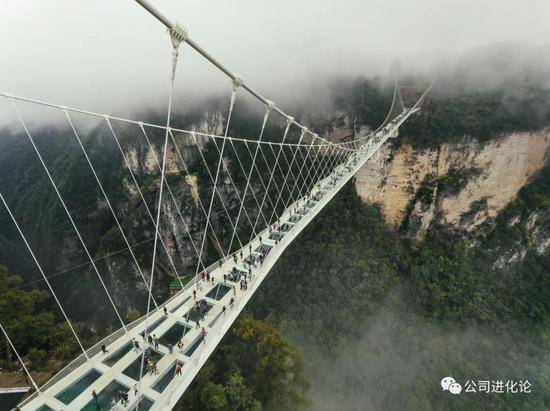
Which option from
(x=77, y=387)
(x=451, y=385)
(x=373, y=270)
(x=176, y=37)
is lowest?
(x=451, y=385)

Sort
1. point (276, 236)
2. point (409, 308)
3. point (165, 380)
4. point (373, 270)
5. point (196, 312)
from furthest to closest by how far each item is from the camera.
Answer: point (373, 270) → point (409, 308) → point (276, 236) → point (196, 312) → point (165, 380)

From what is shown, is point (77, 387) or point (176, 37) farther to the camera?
point (77, 387)

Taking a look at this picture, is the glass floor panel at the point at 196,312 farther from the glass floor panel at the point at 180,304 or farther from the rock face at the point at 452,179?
the rock face at the point at 452,179

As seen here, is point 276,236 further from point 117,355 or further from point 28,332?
point 28,332

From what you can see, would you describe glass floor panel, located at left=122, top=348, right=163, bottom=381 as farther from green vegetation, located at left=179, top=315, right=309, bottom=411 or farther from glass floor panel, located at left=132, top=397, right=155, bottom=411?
green vegetation, located at left=179, top=315, right=309, bottom=411

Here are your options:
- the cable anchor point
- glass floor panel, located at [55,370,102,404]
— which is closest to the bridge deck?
glass floor panel, located at [55,370,102,404]

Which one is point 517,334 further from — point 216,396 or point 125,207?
point 125,207

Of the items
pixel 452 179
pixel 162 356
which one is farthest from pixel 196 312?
pixel 452 179
